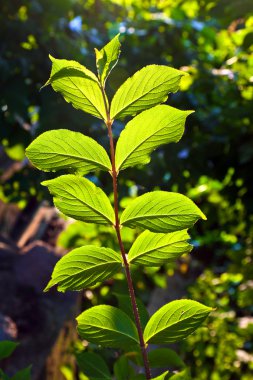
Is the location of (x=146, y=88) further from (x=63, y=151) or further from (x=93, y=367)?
(x=93, y=367)

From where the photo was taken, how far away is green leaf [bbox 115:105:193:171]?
21.8 inches

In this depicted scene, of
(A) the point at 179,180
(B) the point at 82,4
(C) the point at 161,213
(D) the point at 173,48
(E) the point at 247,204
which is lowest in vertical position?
(E) the point at 247,204

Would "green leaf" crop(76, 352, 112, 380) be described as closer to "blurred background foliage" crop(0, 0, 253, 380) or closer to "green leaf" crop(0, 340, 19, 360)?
"green leaf" crop(0, 340, 19, 360)

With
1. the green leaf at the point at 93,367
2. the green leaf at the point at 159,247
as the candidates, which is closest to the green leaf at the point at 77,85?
the green leaf at the point at 159,247

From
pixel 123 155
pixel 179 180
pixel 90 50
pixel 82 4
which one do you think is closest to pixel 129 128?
pixel 123 155

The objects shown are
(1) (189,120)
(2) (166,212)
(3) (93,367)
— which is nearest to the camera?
(2) (166,212)

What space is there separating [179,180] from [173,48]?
133 centimetres

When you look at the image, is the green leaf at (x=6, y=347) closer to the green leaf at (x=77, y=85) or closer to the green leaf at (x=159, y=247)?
the green leaf at (x=159, y=247)

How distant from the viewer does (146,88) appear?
1.84 ft

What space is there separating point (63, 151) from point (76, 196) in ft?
0.16

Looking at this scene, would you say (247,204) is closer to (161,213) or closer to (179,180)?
(179,180)

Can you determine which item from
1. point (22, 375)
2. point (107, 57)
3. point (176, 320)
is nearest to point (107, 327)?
point (176, 320)

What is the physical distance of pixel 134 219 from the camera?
0.58 m

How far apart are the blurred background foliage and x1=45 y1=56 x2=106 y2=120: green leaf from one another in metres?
1.87
